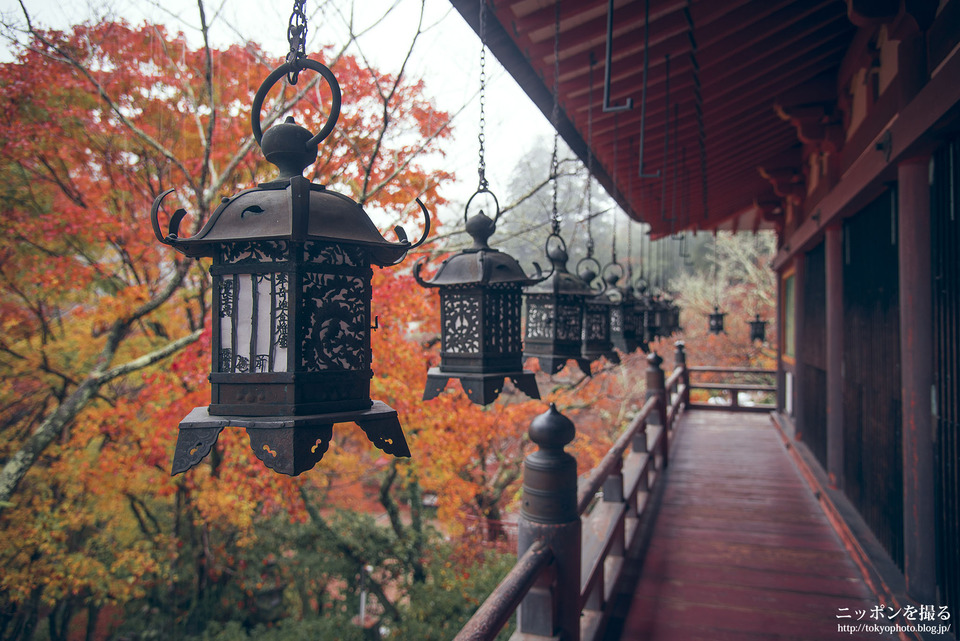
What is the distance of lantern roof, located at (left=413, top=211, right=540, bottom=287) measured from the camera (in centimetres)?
206

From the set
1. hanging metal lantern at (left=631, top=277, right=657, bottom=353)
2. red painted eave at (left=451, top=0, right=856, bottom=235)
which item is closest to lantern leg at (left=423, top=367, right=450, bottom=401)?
red painted eave at (left=451, top=0, right=856, bottom=235)

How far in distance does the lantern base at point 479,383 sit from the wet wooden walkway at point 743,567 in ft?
5.92

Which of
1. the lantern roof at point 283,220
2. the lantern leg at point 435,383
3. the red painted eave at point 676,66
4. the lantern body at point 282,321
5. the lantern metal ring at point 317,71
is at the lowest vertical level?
the lantern leg at point 435,383

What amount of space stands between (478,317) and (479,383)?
0.84 ft

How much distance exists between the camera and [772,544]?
4.29 meters

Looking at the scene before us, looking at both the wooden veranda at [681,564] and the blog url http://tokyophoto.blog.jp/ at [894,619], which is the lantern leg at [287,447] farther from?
the blog url http://tokyophoto.blog.jp/ at [894,619]

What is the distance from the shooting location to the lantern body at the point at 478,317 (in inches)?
81.5

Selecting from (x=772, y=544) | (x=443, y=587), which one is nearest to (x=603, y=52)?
(x=772, y=544)

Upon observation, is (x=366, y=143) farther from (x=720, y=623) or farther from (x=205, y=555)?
(x=205, y=555)

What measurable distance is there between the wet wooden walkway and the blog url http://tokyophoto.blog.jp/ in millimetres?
16

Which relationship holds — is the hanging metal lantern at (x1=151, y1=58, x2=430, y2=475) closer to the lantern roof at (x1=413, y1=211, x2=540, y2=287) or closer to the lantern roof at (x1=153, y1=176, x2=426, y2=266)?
the lantern roof at (x1=153, y1=176, x2=426, y2=266)

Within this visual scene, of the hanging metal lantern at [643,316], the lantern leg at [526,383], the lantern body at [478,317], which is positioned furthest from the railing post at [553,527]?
the hanging metal lantern at [643,316]

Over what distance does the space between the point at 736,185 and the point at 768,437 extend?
151 inches

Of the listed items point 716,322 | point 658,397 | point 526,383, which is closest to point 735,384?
point 716,322
